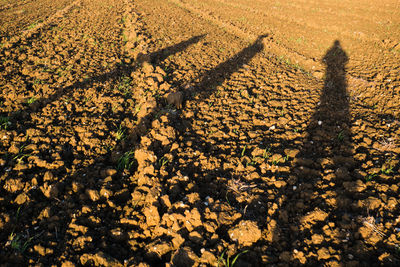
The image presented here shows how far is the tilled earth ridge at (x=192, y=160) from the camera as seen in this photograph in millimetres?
2402

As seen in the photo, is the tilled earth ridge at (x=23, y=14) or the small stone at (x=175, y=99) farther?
the tilled earth ridge at (x=23, y=14)

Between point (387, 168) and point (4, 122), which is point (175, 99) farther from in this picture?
point (387, 168)

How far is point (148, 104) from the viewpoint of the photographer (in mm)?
4469

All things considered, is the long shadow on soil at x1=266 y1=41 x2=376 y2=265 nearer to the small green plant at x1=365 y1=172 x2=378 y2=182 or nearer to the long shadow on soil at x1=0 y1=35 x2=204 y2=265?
the small green plant at x1=365 y1=172 x2=378 y2=182

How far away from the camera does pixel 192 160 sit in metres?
3.50

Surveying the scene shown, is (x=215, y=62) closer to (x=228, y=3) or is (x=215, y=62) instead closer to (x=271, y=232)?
(x=271, y=232)

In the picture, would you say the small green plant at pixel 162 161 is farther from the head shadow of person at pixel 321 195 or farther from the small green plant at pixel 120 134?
the head shadow of person at pixel 321 195

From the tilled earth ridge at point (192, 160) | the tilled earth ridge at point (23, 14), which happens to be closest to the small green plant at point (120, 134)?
the tilled earth ridge at point (192, 160)

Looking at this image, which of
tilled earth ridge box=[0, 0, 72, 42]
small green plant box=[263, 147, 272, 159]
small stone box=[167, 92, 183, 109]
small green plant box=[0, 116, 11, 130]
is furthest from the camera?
tilled earth ridge box=[0, 0, 72, 42]

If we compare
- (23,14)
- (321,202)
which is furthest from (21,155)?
(23,14)

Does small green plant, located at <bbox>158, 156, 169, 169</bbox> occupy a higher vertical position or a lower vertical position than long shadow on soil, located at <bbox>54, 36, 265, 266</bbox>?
higher

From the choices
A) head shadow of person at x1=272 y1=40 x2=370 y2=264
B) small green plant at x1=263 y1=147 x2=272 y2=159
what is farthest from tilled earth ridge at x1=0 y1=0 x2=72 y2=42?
head shadow of person at x1=272 y1=40 x2=370 y2=264

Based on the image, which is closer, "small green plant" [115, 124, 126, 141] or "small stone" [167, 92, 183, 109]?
"small green plant" [115, 124, 126, 141]

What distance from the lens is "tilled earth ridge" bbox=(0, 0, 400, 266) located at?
7.88ft
